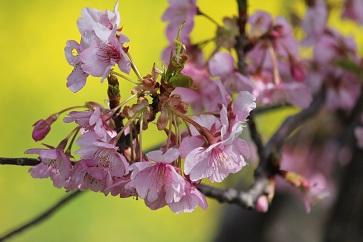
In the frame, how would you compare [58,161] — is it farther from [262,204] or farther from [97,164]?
[262,204]

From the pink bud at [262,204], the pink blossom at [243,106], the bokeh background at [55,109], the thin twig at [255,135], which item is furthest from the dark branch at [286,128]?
the bokeh background at [55,109]

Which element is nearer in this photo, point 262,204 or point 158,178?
point 158,178

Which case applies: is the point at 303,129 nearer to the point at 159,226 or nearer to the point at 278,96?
the point at 278,96

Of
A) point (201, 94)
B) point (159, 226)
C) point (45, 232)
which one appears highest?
point (201, 94)

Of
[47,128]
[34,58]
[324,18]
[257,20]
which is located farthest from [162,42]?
[47,128]

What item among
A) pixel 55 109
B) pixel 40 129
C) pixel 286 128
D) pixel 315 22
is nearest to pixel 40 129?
pixel 40 129

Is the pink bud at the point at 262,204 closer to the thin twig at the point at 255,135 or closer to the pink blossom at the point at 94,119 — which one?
the thin twig at the point at 255,135
